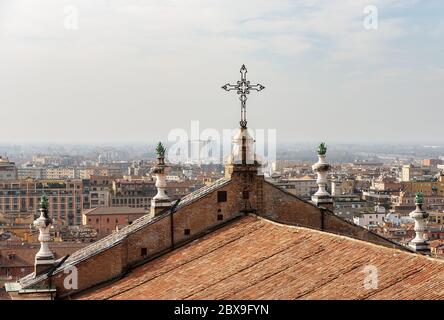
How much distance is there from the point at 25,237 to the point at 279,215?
55323 millimetres

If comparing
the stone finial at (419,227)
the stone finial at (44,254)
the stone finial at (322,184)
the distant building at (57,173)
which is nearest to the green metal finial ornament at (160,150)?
the stone finial at (44,254)

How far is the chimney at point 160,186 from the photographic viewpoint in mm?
14703

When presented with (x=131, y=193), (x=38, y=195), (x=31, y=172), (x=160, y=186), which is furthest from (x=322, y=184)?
(x=31, y=172)

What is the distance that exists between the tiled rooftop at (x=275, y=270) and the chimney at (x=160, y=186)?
89 centimetres

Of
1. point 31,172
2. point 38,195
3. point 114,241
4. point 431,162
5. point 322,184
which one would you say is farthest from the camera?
point 431,162

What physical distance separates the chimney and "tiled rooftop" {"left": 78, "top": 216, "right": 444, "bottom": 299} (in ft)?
2.91

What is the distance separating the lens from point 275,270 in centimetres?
1173

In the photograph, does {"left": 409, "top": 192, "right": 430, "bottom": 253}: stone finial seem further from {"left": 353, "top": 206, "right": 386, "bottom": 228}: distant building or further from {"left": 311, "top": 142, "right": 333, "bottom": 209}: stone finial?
{"left": 353, "top": 206, "right": 386, "bottom": 228}: distant building

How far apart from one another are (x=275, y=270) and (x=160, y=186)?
12.3 feet

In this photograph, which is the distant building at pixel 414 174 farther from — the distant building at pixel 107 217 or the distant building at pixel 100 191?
the distant building at pixel 107 217

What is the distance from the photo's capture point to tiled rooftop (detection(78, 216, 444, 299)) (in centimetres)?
1011

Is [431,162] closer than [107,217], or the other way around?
[107,217]

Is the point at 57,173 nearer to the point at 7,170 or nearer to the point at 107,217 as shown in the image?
the point at 7,170
